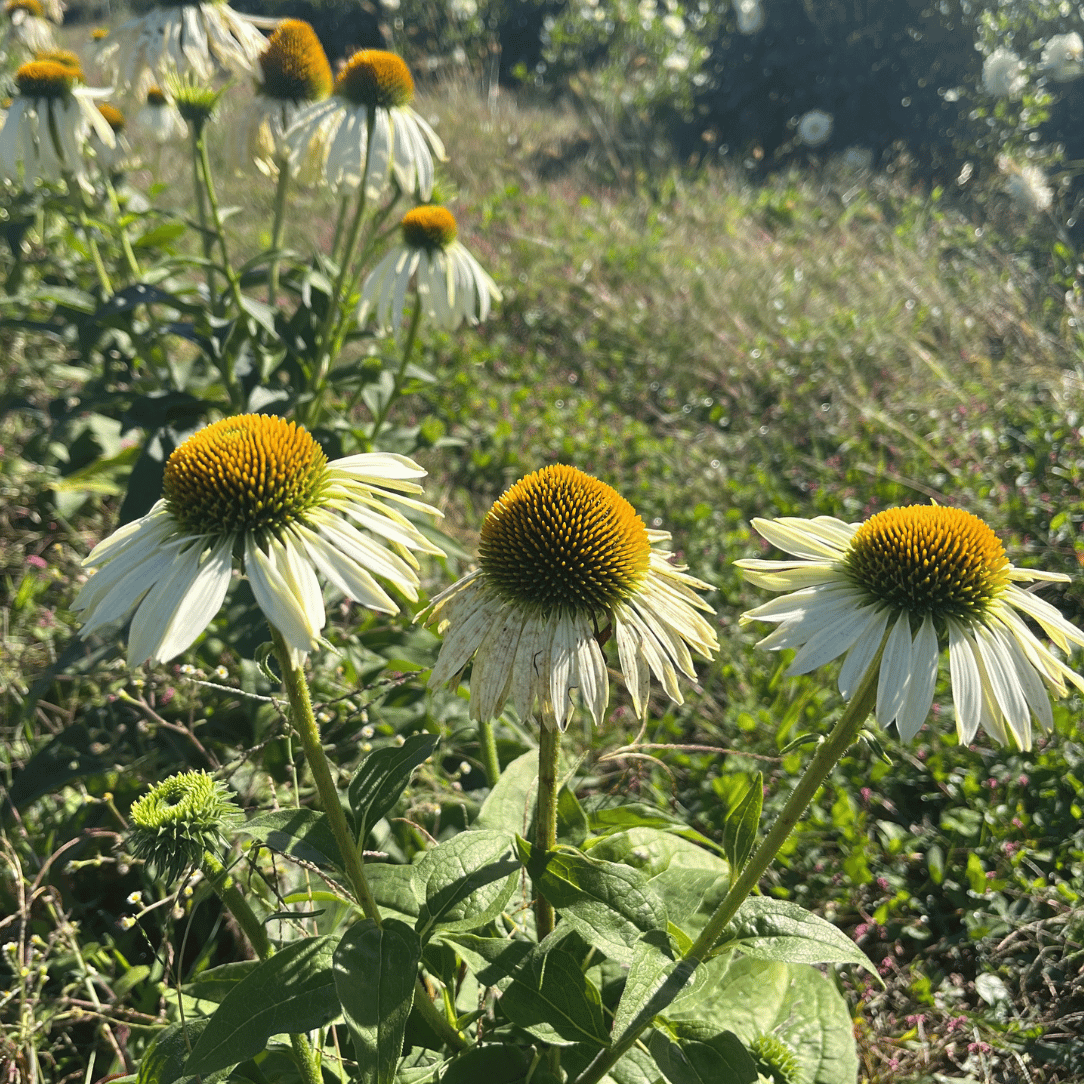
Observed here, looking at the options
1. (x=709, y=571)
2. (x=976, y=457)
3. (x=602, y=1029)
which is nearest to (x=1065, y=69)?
(x=976, y=457)

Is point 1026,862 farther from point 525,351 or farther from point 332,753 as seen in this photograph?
point 525,351

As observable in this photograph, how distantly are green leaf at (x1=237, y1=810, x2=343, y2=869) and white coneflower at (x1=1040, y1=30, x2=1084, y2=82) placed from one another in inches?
295

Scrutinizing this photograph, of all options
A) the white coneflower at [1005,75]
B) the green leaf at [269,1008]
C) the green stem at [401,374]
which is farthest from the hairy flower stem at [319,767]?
the white coneflower at [1005,75]

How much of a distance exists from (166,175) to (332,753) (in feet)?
21.2

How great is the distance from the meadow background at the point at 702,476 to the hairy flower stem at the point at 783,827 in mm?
187

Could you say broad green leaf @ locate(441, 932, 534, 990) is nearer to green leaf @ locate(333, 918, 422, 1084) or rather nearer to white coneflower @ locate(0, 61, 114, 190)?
green leaf @ locate(333, 918, 422, 1084)

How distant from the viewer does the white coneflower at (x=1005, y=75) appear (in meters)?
6.80

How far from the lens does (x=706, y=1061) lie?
1.21 meters

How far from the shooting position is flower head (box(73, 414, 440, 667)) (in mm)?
1097

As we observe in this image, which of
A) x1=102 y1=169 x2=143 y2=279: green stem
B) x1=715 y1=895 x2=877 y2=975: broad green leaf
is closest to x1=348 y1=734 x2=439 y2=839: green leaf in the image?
x1=715 y1=895 x2=877 y2=975: broad green leaf

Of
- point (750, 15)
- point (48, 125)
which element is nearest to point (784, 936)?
point (48, 125)

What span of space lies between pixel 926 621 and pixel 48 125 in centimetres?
284

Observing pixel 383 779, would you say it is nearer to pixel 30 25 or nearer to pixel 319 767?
pixel 319 767

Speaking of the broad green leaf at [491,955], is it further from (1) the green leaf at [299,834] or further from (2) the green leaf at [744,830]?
(2) the green leaf at [744,830]
